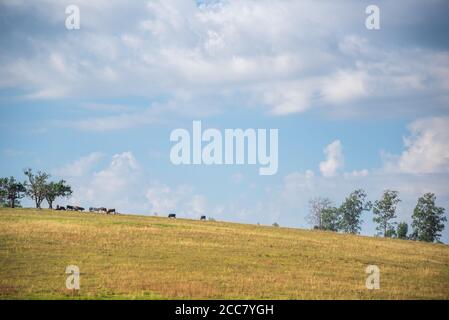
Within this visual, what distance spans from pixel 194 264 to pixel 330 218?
134m

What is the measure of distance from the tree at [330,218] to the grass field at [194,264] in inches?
3873

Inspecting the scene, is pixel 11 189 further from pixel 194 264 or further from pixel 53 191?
pixel 194 264

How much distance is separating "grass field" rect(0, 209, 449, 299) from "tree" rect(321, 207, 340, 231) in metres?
98.4

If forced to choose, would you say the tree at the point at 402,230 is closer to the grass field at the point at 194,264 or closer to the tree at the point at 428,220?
the tree at the point at 428,220

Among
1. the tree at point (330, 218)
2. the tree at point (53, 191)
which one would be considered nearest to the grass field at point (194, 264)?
the tree at point (53, 191)

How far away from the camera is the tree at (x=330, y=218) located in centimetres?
17762

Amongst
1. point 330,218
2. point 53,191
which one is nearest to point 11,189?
point 53,191

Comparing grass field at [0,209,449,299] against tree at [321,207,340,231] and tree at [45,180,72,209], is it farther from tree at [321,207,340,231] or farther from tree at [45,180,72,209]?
tree at [321,207,340,231]

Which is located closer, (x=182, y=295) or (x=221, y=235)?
(x=182, y=295)

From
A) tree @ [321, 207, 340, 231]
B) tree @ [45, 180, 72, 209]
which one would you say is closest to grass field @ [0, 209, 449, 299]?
tree @ [45, 180, 72, 209]
